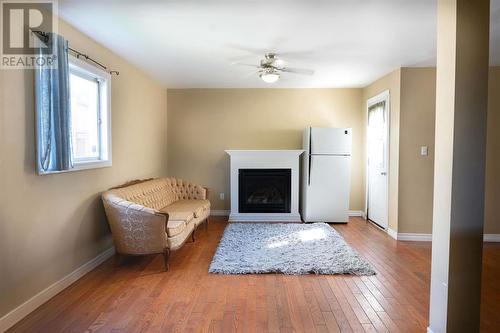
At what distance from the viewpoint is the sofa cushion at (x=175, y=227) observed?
317cm

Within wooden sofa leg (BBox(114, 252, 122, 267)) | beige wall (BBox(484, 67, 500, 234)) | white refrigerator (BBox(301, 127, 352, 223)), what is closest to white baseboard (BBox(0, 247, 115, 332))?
wooden sofa leg (BBox(114, 252, 122, 267))

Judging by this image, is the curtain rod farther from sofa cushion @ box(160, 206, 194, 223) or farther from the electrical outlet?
the electrical outlet

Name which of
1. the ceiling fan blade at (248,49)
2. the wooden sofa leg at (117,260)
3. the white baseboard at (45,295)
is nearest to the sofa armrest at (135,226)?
the wooden sofa leg at (117,260)

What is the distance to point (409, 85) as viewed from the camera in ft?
13.8

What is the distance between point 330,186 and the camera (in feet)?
17.1

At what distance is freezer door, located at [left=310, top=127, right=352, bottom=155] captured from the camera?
16.9 ft

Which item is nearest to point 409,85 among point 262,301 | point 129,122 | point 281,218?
point 281,218

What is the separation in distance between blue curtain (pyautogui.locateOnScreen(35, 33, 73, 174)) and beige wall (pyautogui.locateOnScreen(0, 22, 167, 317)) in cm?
7

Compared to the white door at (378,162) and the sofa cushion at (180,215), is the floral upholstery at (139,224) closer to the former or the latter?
the sofa cushion at (180,215)

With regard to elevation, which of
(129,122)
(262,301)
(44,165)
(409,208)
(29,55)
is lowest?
(262,301)

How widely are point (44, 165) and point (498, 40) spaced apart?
4.61 m

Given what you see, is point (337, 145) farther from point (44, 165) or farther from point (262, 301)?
point (44, 165)

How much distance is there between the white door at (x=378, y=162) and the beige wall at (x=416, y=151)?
0.35 meters

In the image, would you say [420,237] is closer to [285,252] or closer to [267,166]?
[285,252]
